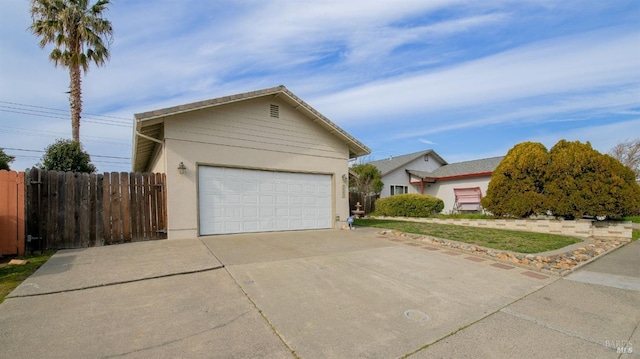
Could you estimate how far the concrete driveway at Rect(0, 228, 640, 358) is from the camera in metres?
2.58

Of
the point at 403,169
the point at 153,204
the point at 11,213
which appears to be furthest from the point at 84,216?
the point at 403,169

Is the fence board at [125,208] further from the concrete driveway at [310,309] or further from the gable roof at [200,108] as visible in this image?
the concrete driveway at [310,309]

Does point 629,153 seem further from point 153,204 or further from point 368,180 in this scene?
point 153,204

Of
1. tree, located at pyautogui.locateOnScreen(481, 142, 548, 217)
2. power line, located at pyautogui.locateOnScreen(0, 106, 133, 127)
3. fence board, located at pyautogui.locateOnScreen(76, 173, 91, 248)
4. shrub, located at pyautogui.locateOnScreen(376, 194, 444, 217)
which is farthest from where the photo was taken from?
power line, located at pyautogui.locateOnScreen(0, 106, 133, 127)

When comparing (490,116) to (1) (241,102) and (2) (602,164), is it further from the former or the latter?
(1) (241,102)

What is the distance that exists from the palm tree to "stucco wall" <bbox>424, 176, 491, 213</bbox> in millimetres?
21092

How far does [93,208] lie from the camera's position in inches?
282

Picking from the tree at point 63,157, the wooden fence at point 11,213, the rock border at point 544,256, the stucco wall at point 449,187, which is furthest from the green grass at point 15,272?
the stucco wall at point 449,187

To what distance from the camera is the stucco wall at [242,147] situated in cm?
812

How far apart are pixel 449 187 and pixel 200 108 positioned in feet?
57.1

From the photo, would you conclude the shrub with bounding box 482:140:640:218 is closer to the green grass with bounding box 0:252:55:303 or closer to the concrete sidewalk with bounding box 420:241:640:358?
the concrete sidewalk with bounding box 420:241:640:358

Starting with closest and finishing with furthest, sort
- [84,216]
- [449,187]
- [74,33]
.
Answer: [84,216] → [74,33] → [449,187]

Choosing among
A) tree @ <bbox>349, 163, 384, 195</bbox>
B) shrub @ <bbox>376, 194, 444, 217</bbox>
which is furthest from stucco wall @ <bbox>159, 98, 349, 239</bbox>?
tree @ <bbox>349, 163, 384, 195</bbox>

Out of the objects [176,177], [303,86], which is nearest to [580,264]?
[176,177]
